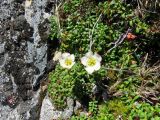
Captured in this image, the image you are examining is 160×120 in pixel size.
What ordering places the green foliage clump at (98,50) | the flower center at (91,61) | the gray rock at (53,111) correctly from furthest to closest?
the gray rock at (53,111), the green foliage clump at (98,50), the flower center at (91,61)

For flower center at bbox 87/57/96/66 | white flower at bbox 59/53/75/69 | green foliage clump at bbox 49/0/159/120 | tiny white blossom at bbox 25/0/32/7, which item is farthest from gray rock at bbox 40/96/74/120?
tiny white blossom at bbox 25/0/32/7

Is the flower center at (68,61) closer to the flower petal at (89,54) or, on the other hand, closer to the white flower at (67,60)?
the white flower at (67,60)

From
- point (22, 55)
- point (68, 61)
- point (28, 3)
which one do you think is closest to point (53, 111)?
point (68, 61)

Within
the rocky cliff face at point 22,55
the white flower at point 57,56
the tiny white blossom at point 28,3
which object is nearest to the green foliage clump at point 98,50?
the white flower at point 57,56

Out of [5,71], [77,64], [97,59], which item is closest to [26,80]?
[5,71]

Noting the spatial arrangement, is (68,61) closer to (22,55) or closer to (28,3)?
(22,55)

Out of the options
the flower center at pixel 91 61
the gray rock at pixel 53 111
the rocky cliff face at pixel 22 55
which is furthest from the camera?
the rocky cliff face at pixel 22 55
